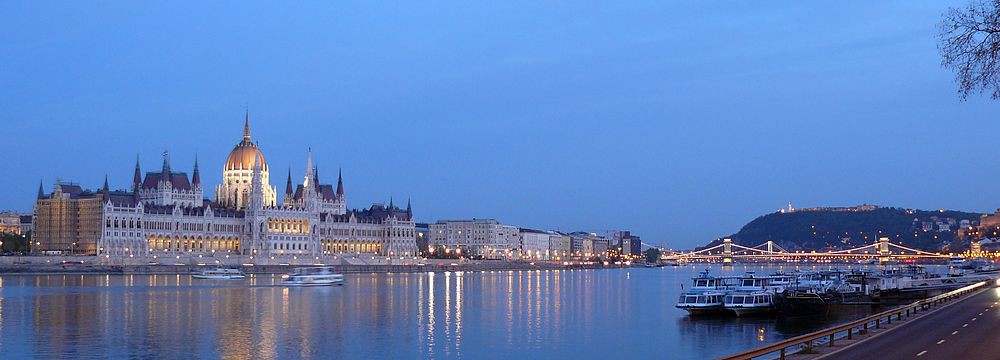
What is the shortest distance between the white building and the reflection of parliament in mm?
152

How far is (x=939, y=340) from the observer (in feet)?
101

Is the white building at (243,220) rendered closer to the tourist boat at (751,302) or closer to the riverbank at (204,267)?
the riverbank at (204,267)

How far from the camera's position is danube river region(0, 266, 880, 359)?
1570 inches

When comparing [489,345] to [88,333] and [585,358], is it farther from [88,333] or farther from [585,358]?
[88,333]

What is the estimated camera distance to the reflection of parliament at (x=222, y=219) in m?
151

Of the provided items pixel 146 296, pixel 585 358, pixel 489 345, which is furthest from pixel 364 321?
pixel 146 296

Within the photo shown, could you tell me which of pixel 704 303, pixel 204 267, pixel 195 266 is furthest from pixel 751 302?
pixel 195 266

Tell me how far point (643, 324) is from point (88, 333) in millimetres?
25259

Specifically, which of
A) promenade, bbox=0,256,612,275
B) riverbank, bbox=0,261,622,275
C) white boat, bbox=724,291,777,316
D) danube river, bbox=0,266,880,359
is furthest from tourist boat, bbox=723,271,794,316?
promenade, bbox=0,256,612,275

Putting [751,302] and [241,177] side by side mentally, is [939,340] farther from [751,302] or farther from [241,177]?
[241,177]

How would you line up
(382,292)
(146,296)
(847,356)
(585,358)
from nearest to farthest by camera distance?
(847,356), (585,358), (146,296), (382,292)

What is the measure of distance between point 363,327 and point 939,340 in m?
26.7

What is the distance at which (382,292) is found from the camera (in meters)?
86.5

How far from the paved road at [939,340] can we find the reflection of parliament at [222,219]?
124035 mm
